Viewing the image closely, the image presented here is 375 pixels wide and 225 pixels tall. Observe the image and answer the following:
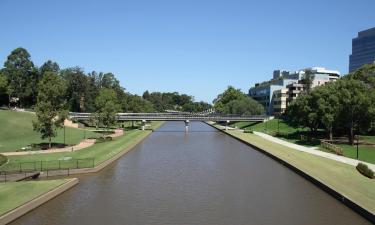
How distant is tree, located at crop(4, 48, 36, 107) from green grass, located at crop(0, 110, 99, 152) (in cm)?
2745

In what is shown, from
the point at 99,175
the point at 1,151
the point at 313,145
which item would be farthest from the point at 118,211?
the point at 313,145

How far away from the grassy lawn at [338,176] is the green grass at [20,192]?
2354 cm

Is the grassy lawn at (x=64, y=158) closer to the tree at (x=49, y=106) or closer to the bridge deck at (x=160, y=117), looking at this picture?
the tree at (x=49, y=106)

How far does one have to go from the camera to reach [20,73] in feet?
411

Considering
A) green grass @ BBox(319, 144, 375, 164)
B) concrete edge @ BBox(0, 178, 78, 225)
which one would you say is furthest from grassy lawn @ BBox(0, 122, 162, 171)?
green grass @ BBox(319, 144, 375, 164)

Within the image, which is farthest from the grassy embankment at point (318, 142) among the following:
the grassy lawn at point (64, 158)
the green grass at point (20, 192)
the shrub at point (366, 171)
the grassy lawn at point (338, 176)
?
the green grass at point (20, 192)

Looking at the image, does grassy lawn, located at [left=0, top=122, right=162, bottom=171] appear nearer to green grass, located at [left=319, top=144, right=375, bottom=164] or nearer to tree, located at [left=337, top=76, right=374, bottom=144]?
green grass, located at [left=319, top=144, right=375, bottom=164]

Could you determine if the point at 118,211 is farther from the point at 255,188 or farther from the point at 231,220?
the point at 255,188

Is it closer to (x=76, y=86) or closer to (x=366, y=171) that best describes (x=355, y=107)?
(x=366, y=171)

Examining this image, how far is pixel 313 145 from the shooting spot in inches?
Answer: 2955

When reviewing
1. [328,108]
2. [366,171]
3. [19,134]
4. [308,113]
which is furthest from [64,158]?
[308,113]

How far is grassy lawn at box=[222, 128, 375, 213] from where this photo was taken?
Answer: 32.6 meters

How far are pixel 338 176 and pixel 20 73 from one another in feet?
349

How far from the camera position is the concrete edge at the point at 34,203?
87.9 ft
